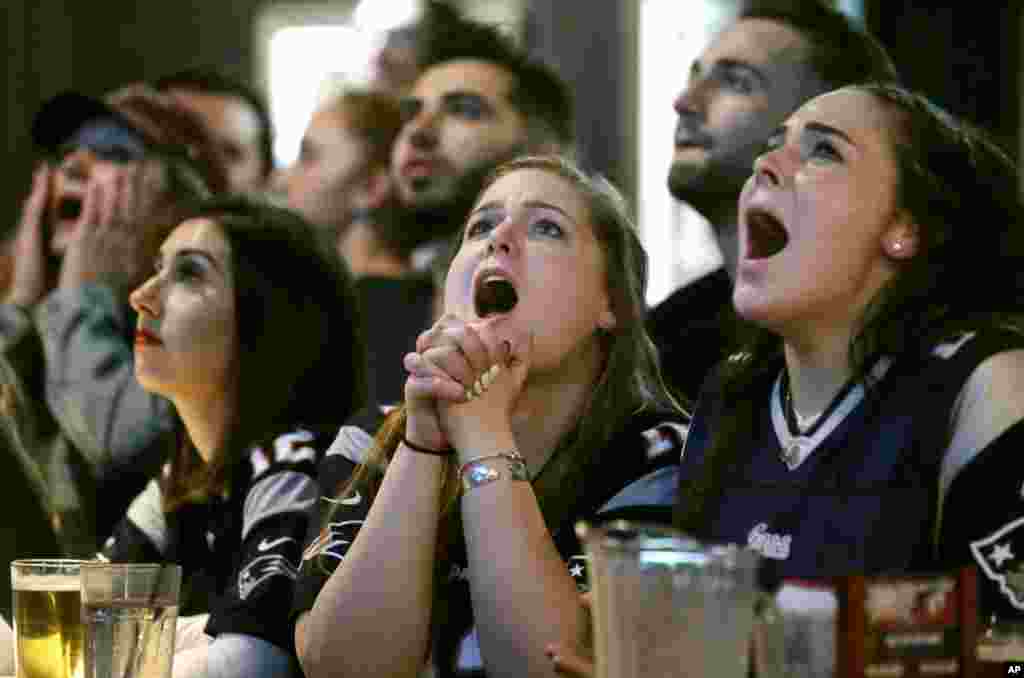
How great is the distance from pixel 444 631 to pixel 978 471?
65 centimetres

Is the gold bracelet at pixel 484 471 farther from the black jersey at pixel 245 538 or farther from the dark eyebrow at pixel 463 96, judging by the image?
the dark eyebrow at pixel 463 96

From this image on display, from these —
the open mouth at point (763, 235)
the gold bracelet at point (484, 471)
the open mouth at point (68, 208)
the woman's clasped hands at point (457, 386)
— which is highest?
the open mouth at point (763, 235)

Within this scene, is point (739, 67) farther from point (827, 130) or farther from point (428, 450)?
point (428, 450)

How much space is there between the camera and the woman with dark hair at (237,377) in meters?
2.71

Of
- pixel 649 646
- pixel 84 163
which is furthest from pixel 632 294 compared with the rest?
pixel 84 163

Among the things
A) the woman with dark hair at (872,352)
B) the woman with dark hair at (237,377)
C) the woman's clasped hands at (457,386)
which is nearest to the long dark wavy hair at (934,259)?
the woman with dark hair at (872,352)

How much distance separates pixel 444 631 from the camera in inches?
86.4

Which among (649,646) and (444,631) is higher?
(649,646)

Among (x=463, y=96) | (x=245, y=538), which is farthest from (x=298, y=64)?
(x=245, y=538)

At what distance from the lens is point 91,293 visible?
3.74m

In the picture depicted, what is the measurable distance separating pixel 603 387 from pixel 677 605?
964 millimetres

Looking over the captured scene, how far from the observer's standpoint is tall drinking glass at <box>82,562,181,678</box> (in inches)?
70.7

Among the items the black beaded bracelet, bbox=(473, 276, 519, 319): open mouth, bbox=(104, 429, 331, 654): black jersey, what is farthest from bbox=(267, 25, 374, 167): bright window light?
the black beaded bracelet

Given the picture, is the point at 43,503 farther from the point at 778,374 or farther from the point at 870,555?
the point at 870,555
